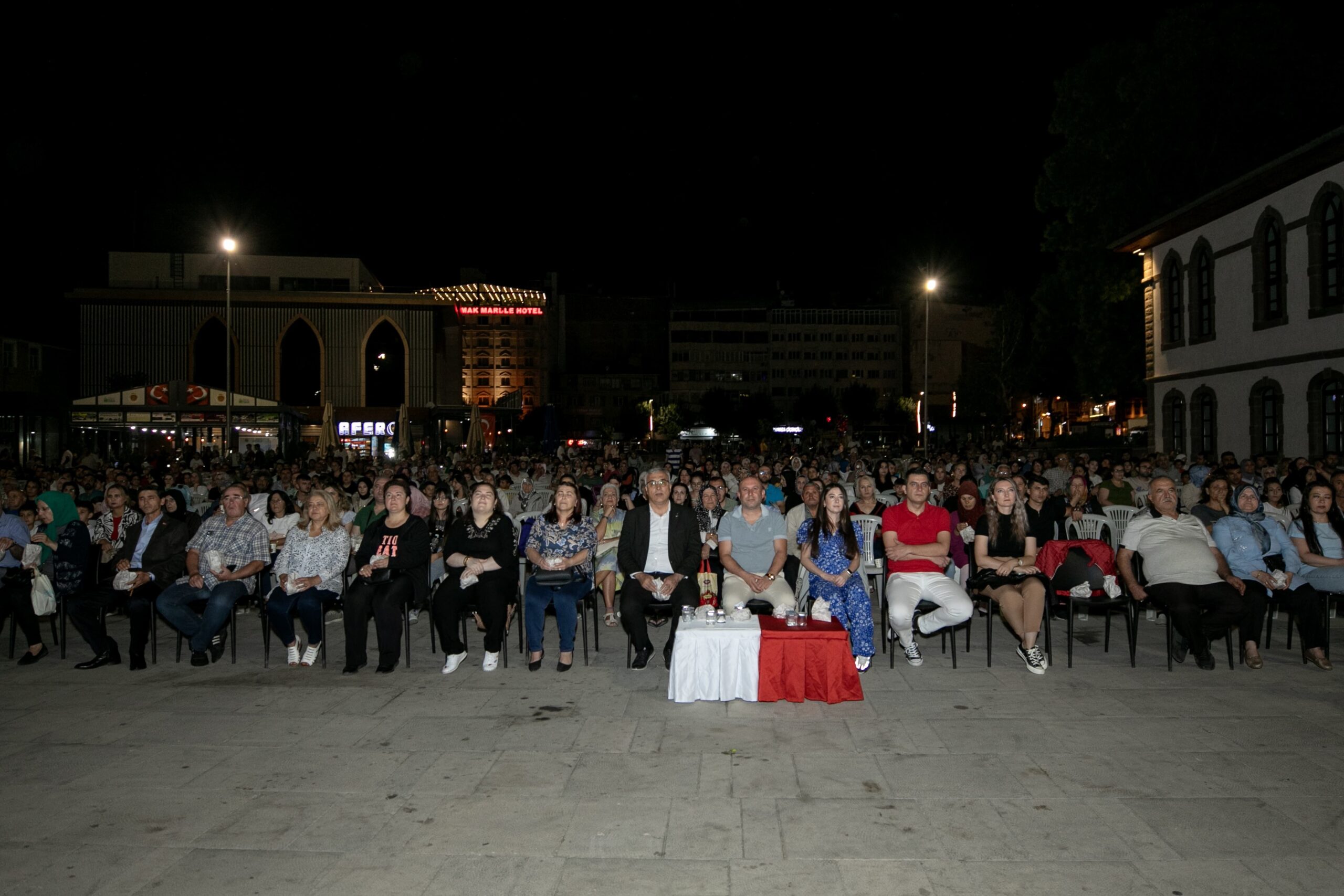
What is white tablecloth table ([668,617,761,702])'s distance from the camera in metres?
6.29

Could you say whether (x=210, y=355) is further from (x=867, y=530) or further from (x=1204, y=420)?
(x=867, y=530)

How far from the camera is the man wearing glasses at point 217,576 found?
7555mm

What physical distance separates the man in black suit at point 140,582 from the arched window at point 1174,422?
26267 millimetres

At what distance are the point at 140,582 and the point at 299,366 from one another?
65112 millimetres

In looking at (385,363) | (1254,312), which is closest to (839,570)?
(1254,312)

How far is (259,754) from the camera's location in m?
5.35

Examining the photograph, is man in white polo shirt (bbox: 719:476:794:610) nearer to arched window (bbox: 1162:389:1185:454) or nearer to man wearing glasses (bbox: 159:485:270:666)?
man wearing glasses (bbox: 159:485:270:666)

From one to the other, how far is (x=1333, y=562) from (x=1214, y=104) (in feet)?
87.2

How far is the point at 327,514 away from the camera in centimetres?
776

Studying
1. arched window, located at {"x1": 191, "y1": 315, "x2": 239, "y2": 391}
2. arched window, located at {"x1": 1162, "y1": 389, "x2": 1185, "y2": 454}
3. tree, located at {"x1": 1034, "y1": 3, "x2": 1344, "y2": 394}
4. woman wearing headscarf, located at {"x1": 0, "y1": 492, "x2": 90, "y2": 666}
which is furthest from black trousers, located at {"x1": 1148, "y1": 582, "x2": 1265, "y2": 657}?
arched window, located at {"x1": 191, "y1": 315, "x2": 239, "y2": 391}

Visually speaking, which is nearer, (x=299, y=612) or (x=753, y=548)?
(x=299, y=612)

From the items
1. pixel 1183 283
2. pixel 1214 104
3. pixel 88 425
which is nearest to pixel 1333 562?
pixel 1183 283

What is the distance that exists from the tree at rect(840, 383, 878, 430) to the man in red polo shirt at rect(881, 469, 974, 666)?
10444 centimetres

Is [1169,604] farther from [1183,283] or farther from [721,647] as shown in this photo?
[1183,283]
